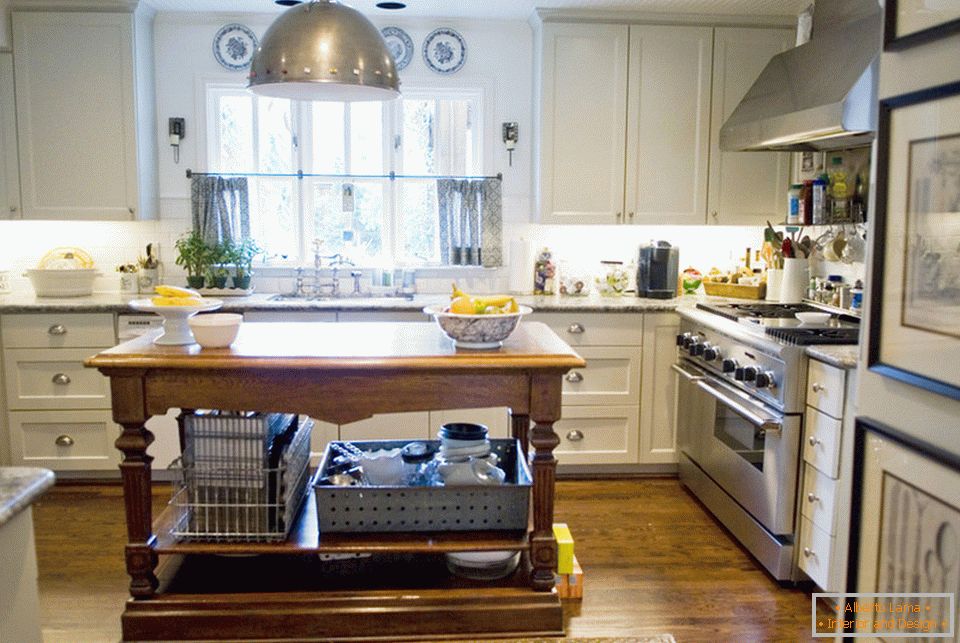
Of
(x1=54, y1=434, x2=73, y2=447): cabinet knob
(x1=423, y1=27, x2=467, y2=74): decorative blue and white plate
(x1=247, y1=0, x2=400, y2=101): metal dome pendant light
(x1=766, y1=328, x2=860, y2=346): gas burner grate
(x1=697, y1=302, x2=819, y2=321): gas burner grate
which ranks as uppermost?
(x1=423, y1=27, x2=467, y2=74): decorative blue and white plate

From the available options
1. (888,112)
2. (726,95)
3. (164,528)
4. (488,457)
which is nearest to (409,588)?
(488,457)

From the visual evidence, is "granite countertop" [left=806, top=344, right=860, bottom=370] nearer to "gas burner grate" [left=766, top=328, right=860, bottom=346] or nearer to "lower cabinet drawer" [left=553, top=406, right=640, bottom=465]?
"gas burner grate" [left=766, top=328, right=860, bottom=346]

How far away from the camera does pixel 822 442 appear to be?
293 centimetres

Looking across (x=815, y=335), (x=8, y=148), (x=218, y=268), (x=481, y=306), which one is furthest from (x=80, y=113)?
(x=815, y=335)

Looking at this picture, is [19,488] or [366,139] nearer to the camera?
[19,488]

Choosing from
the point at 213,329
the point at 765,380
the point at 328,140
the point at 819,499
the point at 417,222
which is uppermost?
the point at 328,140

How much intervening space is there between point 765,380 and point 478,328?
127 centimetres

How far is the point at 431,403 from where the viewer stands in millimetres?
2498

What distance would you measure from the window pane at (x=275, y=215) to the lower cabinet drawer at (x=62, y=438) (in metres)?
1.34

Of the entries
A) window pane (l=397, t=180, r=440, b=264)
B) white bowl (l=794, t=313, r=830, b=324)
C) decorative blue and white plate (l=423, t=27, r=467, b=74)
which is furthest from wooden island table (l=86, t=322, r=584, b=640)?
decorative blue and white plate (l=423, t=27, r=467, b=74)

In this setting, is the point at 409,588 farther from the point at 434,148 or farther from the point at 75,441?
the point at 434,148

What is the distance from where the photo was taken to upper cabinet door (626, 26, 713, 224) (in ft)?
14.7

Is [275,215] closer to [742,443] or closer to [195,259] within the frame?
[195,259]

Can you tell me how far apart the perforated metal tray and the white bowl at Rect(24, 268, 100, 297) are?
2.54 meters
